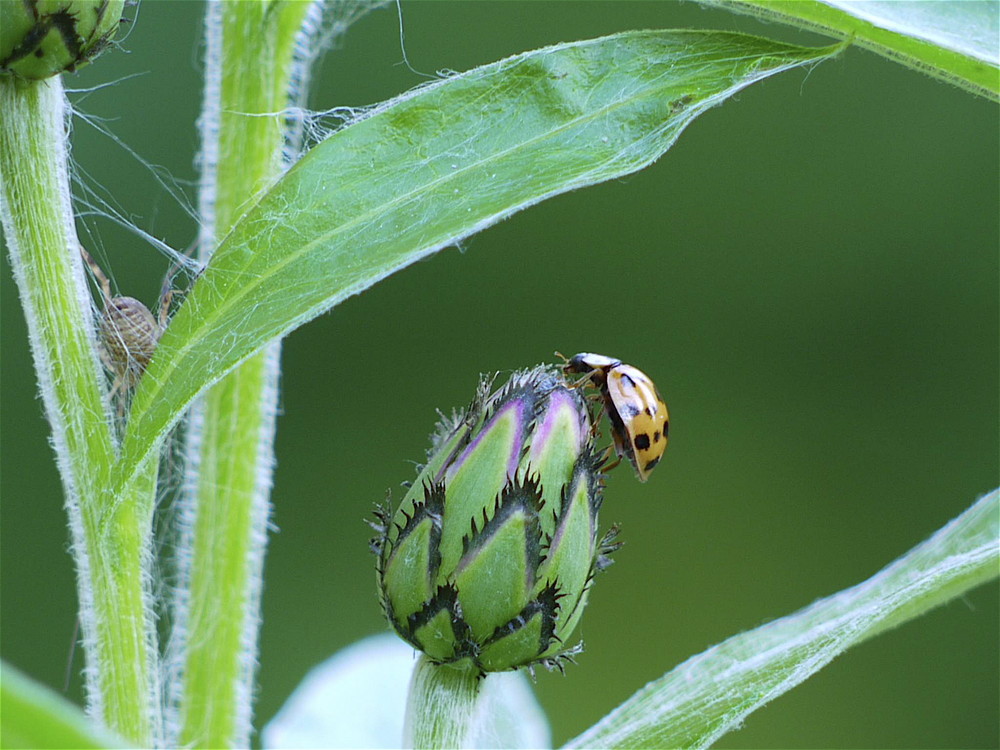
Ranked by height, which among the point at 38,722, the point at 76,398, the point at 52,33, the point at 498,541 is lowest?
the point at 38,722

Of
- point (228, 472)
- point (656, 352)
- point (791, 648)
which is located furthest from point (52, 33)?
point (656, 352)

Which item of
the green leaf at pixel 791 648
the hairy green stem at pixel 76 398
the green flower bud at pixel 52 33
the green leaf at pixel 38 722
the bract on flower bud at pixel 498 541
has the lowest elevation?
the green leaf at pixel 38 722

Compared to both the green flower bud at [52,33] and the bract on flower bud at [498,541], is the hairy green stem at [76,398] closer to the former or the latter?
the green flower bud at [52,33]

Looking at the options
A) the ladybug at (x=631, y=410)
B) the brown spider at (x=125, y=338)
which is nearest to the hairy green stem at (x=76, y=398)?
the brown spider at (x=125, y=338)

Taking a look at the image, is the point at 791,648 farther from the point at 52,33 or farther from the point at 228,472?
the point at 52,33

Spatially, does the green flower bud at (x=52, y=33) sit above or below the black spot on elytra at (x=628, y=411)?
above

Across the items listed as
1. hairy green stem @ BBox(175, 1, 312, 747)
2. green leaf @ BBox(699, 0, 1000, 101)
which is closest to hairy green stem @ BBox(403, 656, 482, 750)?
hairy green stem @ BBox(175, 1, 312, 747)
